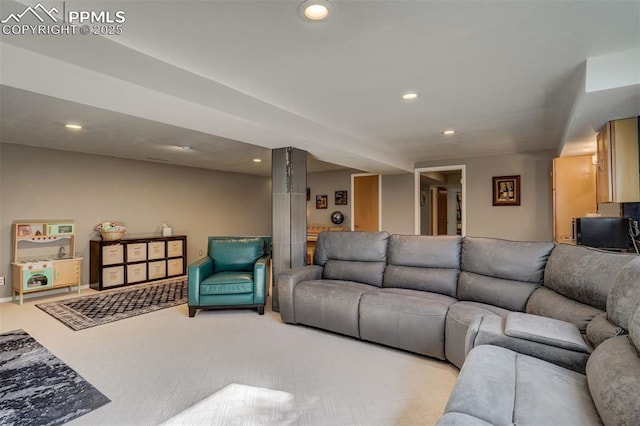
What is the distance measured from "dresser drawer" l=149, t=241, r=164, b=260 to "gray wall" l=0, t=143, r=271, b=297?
453 millimetres

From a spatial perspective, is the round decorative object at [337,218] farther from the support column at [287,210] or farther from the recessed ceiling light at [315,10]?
the recessed ceiling light at [315,10]

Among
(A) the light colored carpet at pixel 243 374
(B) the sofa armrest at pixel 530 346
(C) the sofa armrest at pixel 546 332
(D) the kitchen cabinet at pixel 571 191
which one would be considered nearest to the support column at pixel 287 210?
(A) the light colored carpet at pixel 243 374

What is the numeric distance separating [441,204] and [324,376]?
8069 mm

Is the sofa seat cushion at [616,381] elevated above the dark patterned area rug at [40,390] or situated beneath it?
elevated above

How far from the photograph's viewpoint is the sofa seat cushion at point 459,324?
2348 mm

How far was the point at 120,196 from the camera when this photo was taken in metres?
5.64

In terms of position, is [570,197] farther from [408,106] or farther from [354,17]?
[354,17]

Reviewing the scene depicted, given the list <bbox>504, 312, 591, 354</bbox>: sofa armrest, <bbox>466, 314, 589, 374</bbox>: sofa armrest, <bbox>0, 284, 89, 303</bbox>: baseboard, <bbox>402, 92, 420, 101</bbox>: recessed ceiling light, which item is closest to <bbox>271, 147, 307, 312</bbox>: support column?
<bbox>402, 92, 420, 101</bbox>: recessed ceiling light

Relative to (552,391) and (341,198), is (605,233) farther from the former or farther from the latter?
(341,198)

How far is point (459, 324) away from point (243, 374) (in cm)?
167

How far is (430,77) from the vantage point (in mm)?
2582


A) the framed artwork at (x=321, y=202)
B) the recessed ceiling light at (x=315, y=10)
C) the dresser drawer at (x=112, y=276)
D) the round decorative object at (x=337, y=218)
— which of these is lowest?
the dresser drawer at (x=112, y=276)

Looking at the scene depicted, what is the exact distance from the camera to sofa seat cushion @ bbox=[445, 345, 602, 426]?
115cm

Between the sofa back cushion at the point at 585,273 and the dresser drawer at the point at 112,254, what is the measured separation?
578cm
